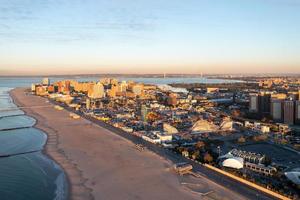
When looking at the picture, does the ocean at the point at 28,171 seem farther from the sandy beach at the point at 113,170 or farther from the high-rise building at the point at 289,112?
the high-rise building at the point at 289,112

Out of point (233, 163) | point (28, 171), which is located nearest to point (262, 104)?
point (233, 163)

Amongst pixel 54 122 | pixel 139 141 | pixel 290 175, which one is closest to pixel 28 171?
pixel 139 141

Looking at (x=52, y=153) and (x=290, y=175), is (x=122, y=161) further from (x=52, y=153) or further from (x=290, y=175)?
(x=290, y=175)

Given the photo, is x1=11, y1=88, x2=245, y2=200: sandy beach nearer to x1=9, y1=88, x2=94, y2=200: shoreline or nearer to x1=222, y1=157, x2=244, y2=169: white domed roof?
x1=9, y1=88, x2=94, y2=200: shoreline

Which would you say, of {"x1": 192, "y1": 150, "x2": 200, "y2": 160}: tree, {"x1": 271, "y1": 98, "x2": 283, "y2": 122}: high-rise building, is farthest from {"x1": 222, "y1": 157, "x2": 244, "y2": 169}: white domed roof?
{"x1": 271, "y1": 98, "x2": 283, "y2": 122}: high-rise building

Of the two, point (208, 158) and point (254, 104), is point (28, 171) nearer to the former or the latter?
point (208, 158)

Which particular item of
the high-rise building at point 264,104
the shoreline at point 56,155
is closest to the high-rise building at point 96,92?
the high-rise building at point 264,104

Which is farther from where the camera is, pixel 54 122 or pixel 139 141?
pixel 54 122
